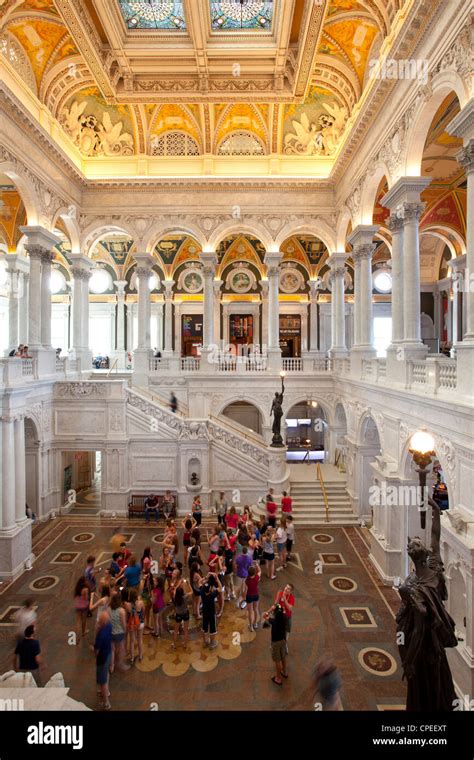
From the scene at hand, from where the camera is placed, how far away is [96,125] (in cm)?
1955

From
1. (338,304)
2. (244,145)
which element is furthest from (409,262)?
(244,145)

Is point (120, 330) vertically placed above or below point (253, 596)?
above

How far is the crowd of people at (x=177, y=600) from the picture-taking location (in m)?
7.04

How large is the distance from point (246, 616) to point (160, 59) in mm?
17349

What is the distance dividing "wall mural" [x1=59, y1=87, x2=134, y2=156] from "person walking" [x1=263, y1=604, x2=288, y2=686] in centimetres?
1894

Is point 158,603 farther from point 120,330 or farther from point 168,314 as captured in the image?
point 120,330

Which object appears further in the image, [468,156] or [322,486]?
[322,486]

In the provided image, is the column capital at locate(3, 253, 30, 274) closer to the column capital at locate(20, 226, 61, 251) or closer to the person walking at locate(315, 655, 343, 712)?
the column capital at locate(20, 226, 61, 251)

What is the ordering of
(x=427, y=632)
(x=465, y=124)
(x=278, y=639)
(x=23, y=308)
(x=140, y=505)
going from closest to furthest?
(x=427, y=632)
(x=278, y=639)
(x=465, y=124)
(x=140, y=505)
(x=23, y=308)

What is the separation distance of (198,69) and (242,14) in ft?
7.43

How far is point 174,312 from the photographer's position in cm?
2833

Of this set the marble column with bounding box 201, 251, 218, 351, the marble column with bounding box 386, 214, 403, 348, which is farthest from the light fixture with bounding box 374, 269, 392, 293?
the marble column with bounding box 386, 214, 403, 348
